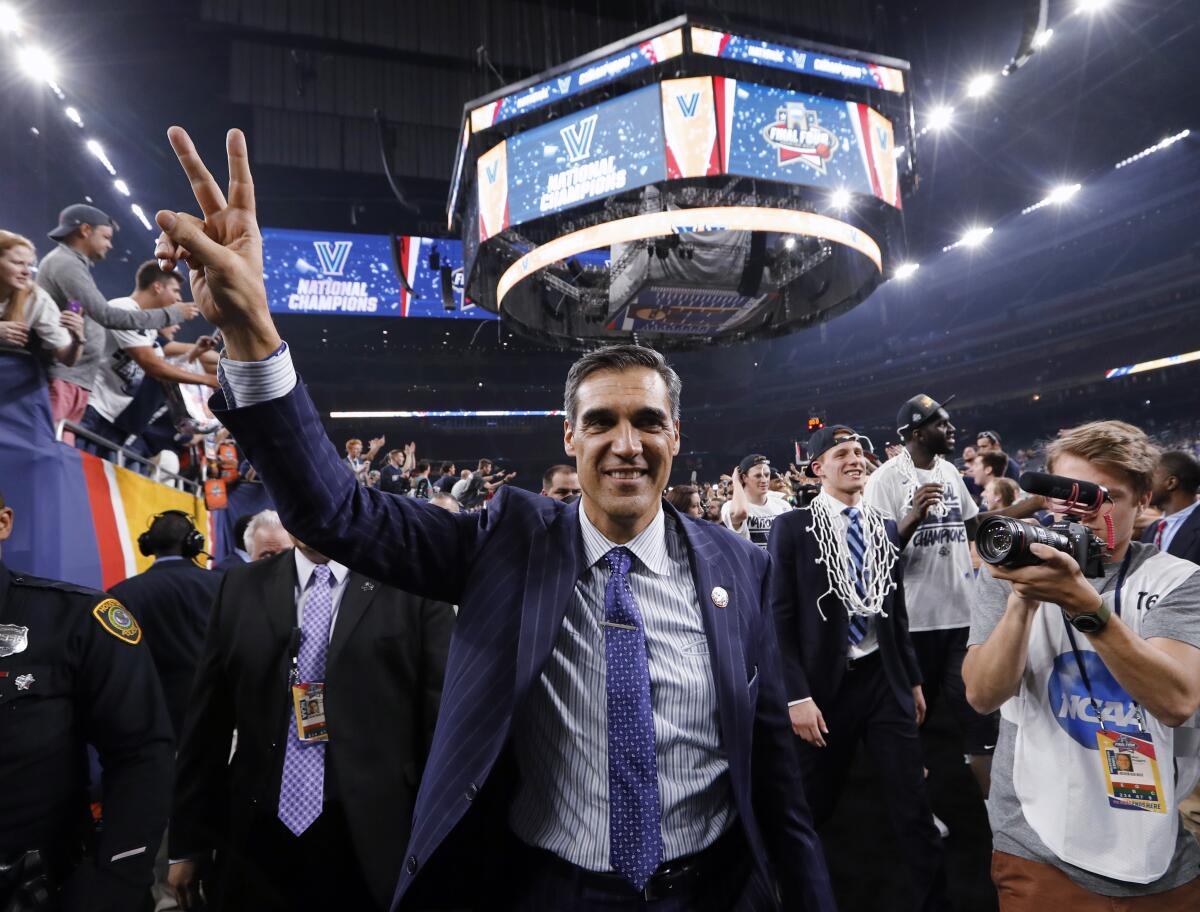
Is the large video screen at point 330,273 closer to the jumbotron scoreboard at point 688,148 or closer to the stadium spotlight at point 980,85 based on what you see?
the jumbotron scoreboard at point 688,148

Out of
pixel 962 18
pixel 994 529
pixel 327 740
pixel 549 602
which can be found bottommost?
pixel 327 740

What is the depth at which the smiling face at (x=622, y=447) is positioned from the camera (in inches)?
51.6

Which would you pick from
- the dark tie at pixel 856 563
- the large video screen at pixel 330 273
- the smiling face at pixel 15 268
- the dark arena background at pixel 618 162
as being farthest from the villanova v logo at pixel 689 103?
the large video screen at pixel 330 273

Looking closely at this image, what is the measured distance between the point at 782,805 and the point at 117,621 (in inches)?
70.5

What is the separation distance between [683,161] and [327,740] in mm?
6295

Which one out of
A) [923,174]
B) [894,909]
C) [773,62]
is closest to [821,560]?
[894,909]

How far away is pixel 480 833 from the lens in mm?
1189

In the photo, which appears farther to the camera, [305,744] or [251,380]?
[305,744]

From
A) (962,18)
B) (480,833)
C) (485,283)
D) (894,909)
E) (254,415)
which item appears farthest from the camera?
(485,283)

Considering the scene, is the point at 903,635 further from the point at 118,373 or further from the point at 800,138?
the point at 800,138

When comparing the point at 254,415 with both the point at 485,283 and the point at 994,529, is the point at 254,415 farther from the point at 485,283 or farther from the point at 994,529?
the point at 485,283

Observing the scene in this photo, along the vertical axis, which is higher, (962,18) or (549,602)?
(962,18)

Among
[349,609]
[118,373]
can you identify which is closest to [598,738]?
[349,609]

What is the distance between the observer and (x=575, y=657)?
4.04 feet
